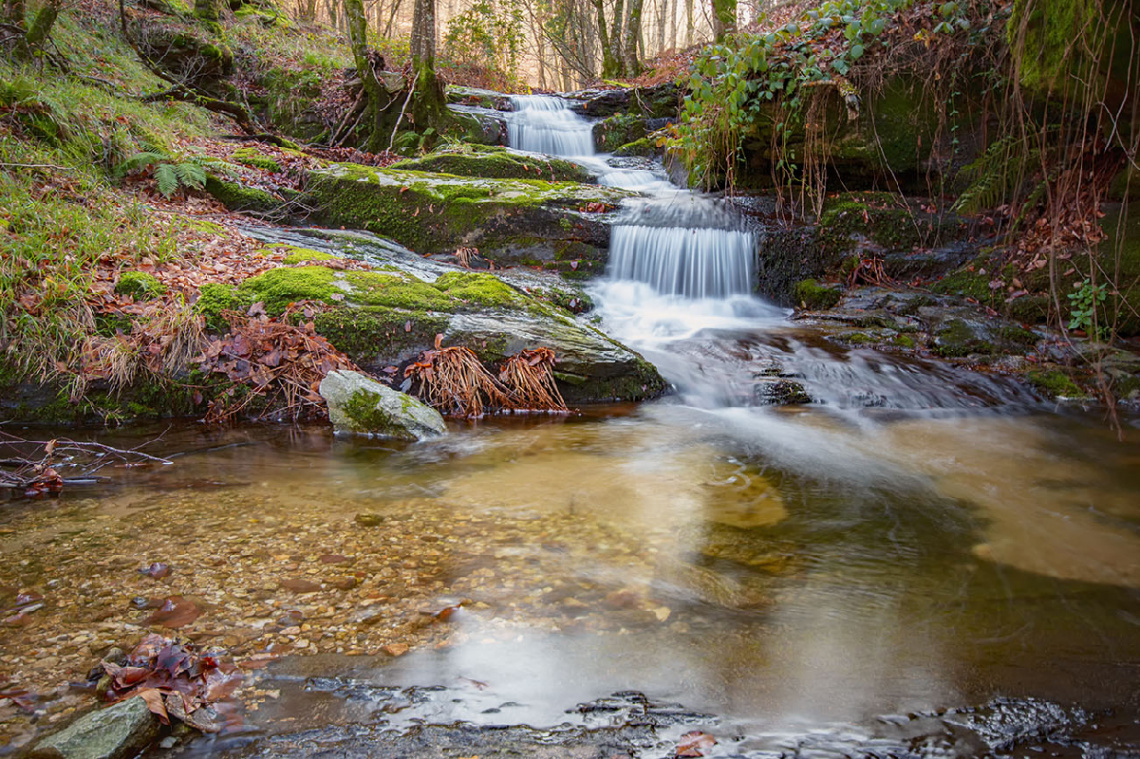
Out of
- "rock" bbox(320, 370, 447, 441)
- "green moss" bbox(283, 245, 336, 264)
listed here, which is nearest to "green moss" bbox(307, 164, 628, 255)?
"green moss" bbox(283, 245, 336, 264)

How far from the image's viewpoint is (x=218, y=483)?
3484 mm

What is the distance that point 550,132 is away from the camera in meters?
13.6

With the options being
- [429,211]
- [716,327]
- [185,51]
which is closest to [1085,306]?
[716,327]

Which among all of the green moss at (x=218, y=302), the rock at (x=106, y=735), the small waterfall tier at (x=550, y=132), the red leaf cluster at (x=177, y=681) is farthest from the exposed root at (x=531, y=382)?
the small waterfall tier at (x=550, y=132)

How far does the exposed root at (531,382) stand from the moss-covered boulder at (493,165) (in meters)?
5.52

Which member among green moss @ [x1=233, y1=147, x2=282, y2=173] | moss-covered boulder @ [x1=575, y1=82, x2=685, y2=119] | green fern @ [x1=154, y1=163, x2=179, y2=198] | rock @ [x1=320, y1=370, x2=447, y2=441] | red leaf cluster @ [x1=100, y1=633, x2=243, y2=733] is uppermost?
moss-covered boulder @ [x1=575, y1=82, x2=685, y2=119]

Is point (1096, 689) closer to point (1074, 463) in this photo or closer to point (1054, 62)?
point (1074, 463)

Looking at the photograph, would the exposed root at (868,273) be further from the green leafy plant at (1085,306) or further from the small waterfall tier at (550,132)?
the small waterfall tier at (550,132)

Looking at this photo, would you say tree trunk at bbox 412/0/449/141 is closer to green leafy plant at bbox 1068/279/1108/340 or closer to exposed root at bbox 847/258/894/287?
exposed root at bbox 847/258/894/287

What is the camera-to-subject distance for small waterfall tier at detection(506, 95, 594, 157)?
13.4 meters

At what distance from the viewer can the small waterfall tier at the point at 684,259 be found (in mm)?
8531

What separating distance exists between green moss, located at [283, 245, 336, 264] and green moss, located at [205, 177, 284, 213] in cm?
218

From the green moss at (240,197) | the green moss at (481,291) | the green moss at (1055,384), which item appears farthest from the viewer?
the green moss at (240,197)

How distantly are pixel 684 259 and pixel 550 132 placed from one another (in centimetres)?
645
